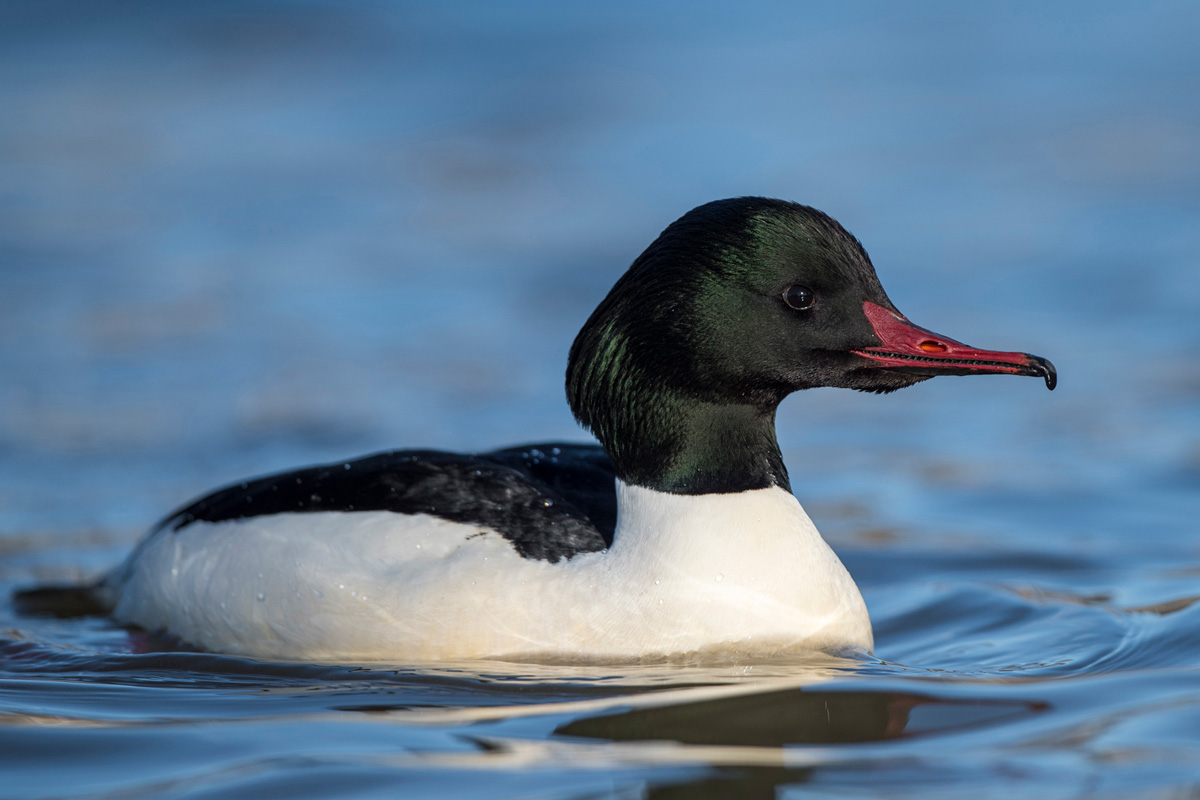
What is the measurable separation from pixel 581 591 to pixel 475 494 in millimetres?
590

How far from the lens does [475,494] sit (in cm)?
531

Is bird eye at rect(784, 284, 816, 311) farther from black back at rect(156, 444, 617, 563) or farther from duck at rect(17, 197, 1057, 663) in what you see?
black back at rect(156, 444, 617, 563)

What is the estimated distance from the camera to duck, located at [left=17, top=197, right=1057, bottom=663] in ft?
16.1

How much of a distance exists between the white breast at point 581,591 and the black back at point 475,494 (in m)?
0.08

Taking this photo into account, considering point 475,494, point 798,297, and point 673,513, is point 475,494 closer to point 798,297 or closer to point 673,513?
point 673,513

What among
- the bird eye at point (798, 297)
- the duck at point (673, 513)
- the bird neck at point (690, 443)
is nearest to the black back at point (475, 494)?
the duck at point (673, 513)

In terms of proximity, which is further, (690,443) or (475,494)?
(475,494)

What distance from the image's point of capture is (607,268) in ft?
39.6

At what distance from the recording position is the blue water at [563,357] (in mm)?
4207

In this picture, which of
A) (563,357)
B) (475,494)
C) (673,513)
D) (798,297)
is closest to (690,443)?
(673,513)

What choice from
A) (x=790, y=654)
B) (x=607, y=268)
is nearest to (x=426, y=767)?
(x=790, y=654)

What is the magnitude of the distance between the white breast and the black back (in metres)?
0.08

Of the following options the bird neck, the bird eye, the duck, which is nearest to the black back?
the duck

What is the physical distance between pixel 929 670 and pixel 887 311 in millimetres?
1176
